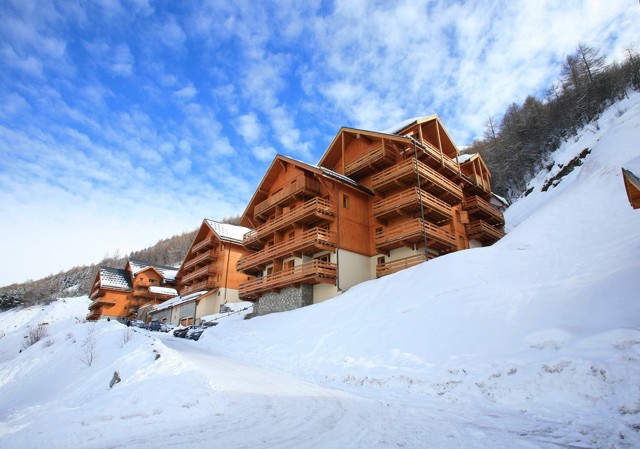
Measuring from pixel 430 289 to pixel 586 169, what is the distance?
2020 centimetres

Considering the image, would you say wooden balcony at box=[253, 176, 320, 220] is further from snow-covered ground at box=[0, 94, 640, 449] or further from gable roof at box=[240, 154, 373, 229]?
snow-covered ground at box=[0, 94, 640, 449]

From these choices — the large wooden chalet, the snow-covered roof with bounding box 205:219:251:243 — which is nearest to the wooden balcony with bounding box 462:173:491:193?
the large wooden chalet

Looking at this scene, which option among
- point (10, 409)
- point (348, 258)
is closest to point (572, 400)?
point (10, 409)

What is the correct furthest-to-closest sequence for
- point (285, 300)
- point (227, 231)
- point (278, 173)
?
point (227, 231)
point (278, 173)
point (285, 300)

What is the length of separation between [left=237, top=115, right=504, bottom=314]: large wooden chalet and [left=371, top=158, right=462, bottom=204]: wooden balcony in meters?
0.08

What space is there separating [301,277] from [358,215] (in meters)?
7.34

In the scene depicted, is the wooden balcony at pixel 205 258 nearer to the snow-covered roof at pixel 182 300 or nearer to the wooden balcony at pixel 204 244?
the wooden balcony at pixel 204 244

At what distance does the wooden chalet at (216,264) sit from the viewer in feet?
151

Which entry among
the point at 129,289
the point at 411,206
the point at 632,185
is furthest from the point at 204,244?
the point at 632,185

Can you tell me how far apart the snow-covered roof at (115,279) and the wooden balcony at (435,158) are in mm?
A: 62036

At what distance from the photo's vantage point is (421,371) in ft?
33.5

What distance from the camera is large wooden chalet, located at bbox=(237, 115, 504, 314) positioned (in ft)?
85.5

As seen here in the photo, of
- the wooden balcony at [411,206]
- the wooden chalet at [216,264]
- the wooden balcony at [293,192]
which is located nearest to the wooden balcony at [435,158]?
the wooden balcony at [411,206]

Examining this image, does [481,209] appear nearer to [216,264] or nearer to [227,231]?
[227,231]
